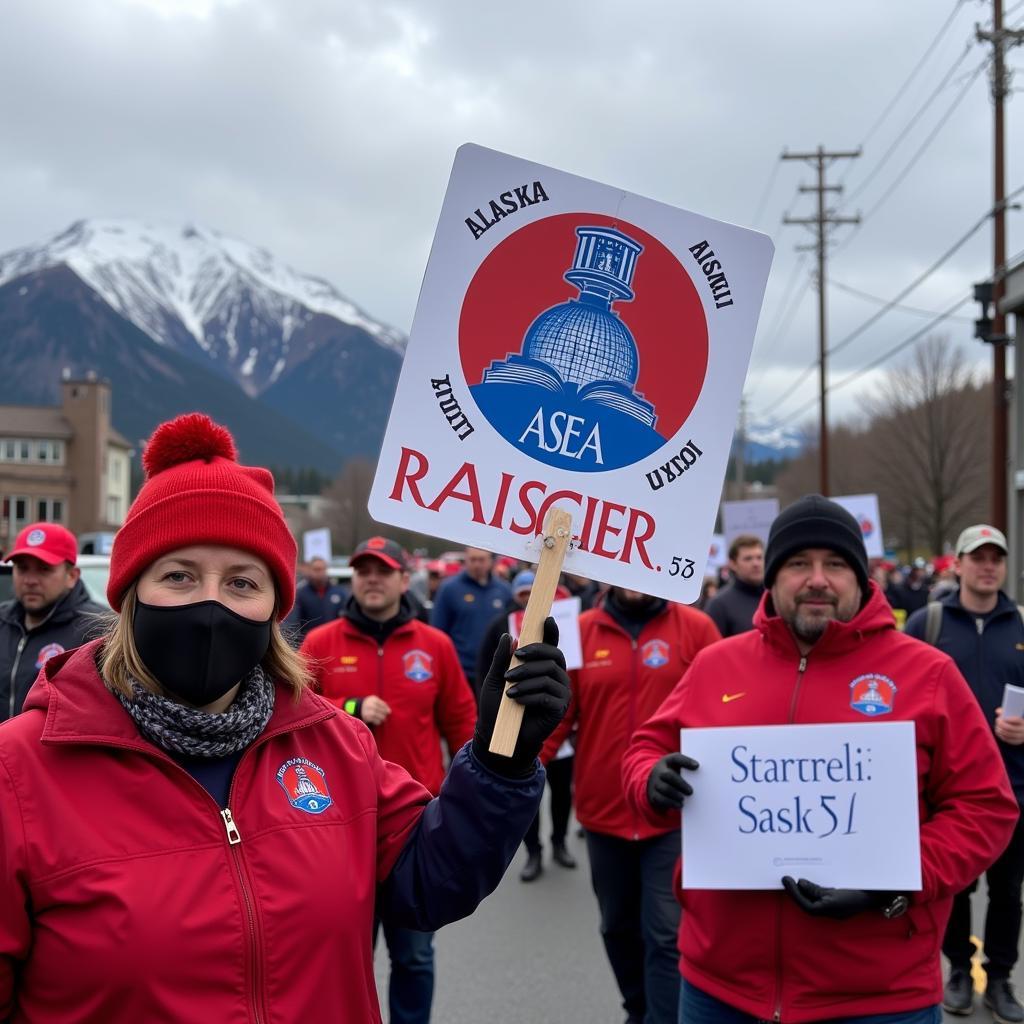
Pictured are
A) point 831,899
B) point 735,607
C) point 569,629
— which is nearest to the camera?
point 831,899

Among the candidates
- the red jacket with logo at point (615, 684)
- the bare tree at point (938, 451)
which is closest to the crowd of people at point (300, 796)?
the red jacket with logo at point (615, 684)

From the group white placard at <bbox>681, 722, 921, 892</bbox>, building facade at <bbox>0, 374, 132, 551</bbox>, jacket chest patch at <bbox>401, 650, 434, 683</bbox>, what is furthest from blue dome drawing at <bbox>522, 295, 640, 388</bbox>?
building facade at <bbox>0, 374, 132, 551</bbox>

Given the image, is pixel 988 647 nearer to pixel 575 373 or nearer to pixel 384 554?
pixel 384 554

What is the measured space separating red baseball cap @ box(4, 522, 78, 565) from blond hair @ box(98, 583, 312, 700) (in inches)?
130

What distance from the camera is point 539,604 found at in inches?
89.7

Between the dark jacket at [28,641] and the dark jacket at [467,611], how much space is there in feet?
15.7

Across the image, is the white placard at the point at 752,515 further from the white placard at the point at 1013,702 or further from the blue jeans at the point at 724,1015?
the blue jeans at the point at 724,1015

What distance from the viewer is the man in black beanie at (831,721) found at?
304cm

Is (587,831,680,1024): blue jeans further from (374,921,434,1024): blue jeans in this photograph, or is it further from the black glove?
the black glove

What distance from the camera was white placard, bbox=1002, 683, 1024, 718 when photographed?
4.80 m

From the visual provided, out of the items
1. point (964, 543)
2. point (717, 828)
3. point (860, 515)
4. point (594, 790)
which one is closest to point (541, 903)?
point (594, 790)

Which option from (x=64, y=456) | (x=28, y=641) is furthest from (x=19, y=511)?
(x=28, y=641)

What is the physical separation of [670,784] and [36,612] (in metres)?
3.49

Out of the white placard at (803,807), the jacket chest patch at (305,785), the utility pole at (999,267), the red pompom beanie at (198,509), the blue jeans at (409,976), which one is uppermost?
the utility pole at (999,267)
